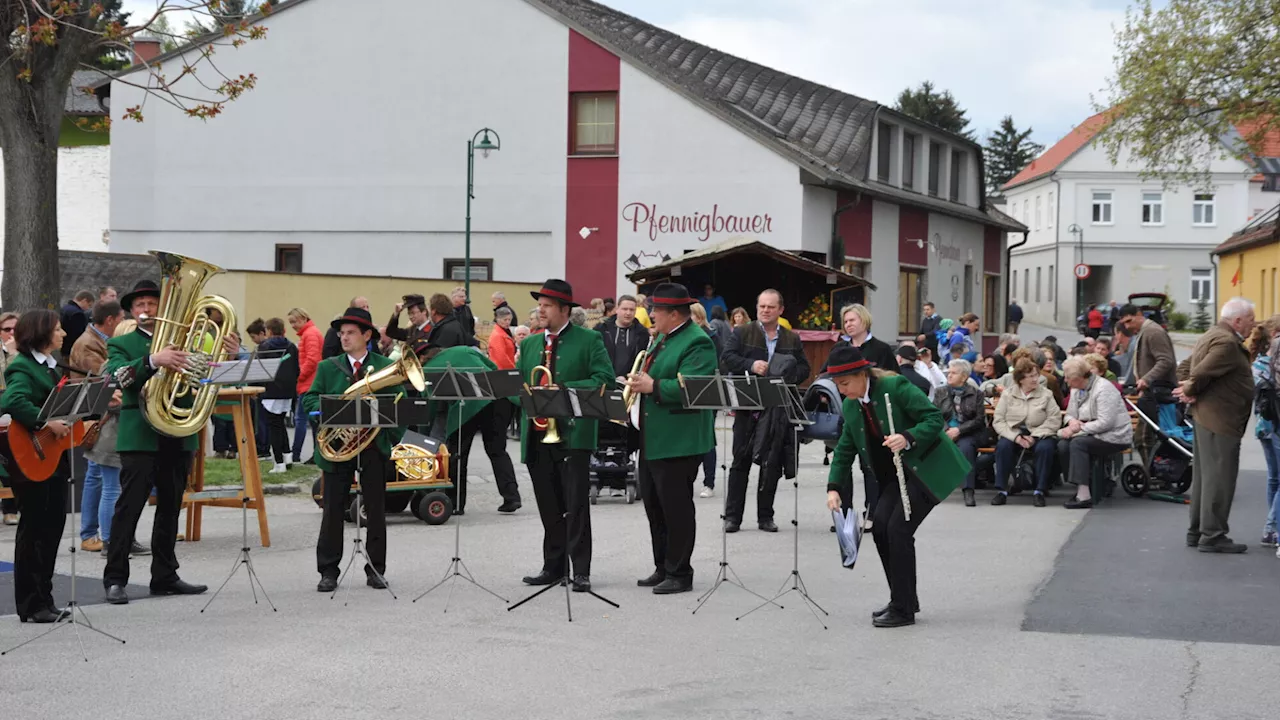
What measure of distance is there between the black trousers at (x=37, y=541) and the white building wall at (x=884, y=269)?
27.3 metres

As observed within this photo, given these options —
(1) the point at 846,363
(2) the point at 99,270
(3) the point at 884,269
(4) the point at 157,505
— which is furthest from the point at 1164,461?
(3) the point at 884,269

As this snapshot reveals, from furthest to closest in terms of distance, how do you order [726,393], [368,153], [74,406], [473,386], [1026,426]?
[368,153] < [1026,426] < [473,386] < [726,393] < [74,406]

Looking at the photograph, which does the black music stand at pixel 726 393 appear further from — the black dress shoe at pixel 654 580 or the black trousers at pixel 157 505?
the black trousers at pixel 157 505

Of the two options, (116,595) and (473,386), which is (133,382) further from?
(473,386)

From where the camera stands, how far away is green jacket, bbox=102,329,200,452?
9.48 m

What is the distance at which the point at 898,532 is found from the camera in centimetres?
891

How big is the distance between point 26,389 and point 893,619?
5.12 meters

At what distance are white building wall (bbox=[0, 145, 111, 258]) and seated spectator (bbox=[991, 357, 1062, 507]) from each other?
33.9 meters

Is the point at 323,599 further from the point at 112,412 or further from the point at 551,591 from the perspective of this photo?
the point at 112,412

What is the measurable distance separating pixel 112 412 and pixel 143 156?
84.5ft

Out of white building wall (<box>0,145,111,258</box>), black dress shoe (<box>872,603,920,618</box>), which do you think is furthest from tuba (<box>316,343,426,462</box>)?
white building wall (<box>0,145,111,258</box>)

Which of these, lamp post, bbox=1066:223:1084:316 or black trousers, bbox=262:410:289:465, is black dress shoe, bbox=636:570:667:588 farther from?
lamp post, bbox=1066:223:1084:316

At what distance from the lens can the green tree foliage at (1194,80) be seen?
31.0 m

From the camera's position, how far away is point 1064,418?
1544 centimetres
